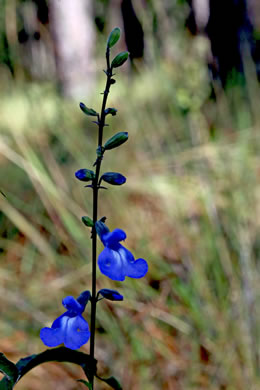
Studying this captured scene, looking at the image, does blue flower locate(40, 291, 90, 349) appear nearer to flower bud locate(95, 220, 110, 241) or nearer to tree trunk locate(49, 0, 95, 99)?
flower bud locate(95, 220, 110, 241)

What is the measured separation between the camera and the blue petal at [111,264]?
2.32ft

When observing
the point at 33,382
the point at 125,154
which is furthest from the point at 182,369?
the point at 125,154

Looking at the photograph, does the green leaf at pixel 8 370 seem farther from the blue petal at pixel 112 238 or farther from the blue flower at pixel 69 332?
the blue petal at pixel 112 238

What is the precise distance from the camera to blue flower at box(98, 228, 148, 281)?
0.71 m

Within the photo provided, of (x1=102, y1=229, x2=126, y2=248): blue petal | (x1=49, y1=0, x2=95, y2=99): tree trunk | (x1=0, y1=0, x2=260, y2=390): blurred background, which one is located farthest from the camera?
(x1=49, y1=0, x2=95, y2=99): tree trunk

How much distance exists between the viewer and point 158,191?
2.44m

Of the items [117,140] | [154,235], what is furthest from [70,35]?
[117,140]

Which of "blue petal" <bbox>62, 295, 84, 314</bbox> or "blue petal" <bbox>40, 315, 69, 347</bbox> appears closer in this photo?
"blue petal" <bbox>40, 315, 69, 347</bbox>

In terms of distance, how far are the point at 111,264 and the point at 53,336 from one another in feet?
0.44

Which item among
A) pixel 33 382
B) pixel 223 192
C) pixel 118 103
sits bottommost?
pixel 33 382

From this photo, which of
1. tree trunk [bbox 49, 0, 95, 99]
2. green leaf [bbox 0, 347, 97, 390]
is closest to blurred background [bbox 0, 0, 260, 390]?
green leaf [bbox 0, 347, 97, 390]

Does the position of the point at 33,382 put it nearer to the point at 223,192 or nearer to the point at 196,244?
the point at 196,244

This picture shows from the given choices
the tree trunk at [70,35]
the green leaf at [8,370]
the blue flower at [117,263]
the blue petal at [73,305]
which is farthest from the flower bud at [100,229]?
the tree trunk at [70,35]

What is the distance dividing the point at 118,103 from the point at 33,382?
212 cm
